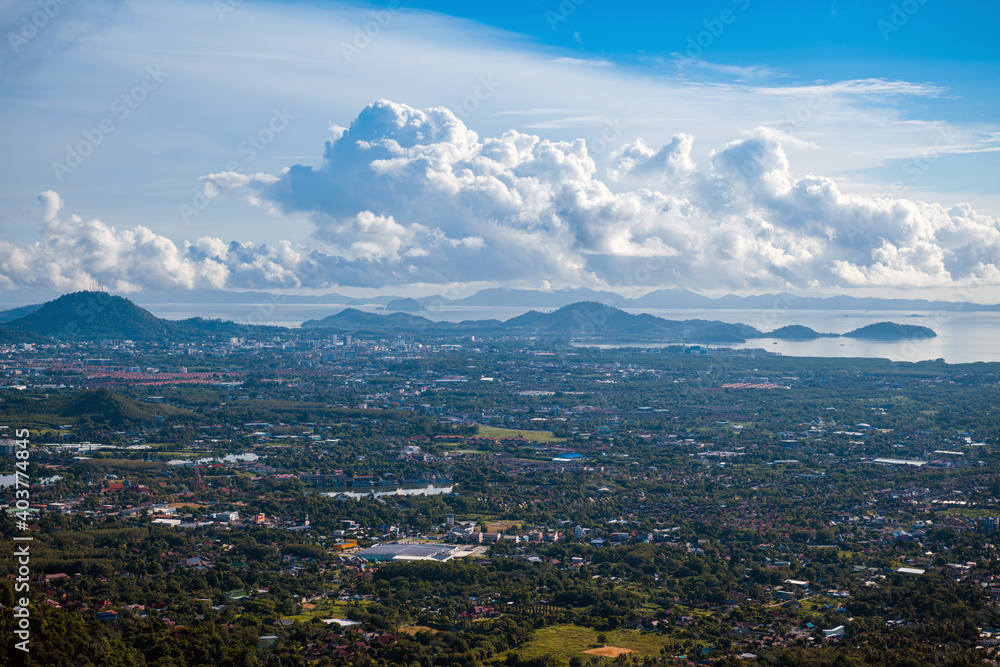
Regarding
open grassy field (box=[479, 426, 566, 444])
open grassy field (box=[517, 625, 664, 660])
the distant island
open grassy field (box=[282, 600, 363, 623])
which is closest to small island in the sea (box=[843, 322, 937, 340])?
the distant island

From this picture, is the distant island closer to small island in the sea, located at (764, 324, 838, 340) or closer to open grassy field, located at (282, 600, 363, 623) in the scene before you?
small island in the sea, located at (764, 324, 838, 340)

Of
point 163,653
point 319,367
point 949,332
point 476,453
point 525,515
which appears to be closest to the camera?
point 163,653

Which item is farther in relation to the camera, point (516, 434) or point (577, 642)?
point (516, 434)

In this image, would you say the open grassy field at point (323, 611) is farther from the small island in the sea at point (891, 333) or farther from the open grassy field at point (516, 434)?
the small island in the sea at point (891, 333)

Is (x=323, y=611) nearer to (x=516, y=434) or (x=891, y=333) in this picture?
(x=516, y=434)

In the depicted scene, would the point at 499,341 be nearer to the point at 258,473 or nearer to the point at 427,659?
the point at 258,473

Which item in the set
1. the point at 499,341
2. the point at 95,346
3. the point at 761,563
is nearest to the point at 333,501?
the point at 761,563

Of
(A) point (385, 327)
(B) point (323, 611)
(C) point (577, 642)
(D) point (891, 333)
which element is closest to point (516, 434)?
(B) point (323, 611)
